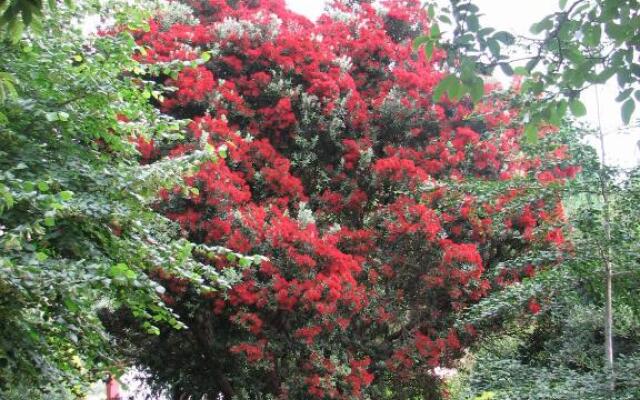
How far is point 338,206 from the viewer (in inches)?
356

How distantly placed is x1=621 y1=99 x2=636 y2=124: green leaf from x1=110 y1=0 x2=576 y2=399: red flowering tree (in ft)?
9.04

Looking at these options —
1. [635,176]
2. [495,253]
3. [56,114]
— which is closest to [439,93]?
[56,114]

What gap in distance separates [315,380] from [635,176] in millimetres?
3911

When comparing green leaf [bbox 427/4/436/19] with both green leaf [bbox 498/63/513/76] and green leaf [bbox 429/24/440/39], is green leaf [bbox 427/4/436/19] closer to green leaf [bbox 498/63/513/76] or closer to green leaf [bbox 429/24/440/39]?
green leaf [bbox 429/24/440/39]

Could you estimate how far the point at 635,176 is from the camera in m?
5.30

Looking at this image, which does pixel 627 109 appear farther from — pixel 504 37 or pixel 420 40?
pixel 420 40

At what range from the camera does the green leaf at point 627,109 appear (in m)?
3.00

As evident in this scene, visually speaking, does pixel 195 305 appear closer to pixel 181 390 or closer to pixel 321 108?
pixel 181 390

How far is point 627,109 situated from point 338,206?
6176 mm

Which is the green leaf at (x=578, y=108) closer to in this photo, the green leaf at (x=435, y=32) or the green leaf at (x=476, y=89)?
the green leaf at (x=476, y=89)

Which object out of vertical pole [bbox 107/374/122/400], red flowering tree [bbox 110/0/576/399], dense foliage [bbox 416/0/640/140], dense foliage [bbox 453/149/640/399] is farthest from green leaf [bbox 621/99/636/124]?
vertical pole [bbox 107/374/122/400]

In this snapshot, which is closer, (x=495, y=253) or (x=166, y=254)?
(x=166, y=254)

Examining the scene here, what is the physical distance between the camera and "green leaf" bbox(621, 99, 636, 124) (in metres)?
3.00

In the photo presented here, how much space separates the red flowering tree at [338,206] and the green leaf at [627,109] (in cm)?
276
